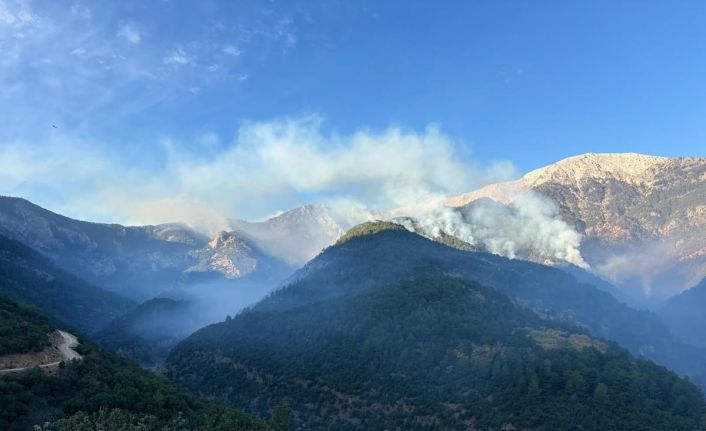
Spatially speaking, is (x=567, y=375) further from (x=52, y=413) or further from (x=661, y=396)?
(x=52, y=413)

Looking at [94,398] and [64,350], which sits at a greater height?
[64,350]

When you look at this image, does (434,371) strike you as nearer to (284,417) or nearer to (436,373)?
(436,373)

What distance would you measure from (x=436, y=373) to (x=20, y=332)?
9386 cm

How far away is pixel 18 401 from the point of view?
2680 inches

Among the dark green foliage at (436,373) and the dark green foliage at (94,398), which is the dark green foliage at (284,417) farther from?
the dark green foliage at (94,398)

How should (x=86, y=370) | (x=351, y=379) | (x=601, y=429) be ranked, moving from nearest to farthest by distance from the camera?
(x=86, y=370), (x=601, y=429), (x=351, y=379)

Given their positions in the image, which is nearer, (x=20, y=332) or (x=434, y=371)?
(x=20, y=332)

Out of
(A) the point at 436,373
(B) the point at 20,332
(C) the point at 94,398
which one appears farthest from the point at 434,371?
(B) the point at 20,332

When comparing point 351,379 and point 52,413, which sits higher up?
point 351,379

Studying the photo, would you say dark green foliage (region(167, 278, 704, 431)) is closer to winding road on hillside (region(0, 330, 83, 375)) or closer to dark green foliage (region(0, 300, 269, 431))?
dark green foliage (region(0, 300, 269, 431))

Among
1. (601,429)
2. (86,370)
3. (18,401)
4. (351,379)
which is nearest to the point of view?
(18,401)

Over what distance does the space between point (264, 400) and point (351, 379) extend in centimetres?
2408

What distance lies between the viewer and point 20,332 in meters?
91.1

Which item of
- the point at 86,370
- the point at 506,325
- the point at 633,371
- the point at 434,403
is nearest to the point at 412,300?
the point at 506,325
